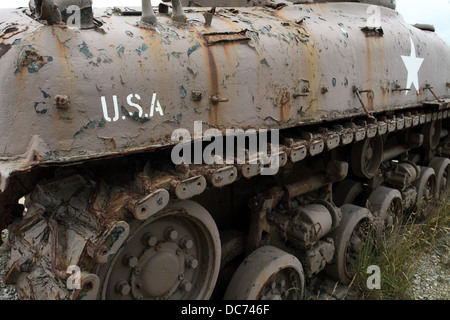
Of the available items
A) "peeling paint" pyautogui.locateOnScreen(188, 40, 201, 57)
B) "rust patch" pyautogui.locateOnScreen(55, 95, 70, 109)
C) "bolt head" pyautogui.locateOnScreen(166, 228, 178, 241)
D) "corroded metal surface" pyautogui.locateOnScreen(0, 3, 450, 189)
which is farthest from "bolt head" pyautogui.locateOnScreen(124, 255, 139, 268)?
"peeling paint" pyautogui.locateOnScreen(188, 40, 201, 57)

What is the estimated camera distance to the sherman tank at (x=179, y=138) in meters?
1.74

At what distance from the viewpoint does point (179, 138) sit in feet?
6.68

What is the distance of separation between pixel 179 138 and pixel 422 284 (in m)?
3.11

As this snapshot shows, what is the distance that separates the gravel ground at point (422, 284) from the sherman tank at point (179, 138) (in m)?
0.15

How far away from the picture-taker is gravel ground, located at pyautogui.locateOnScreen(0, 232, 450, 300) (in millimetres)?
3555

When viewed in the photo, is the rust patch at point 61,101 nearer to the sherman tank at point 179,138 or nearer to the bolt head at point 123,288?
the sherman tank at point 179,138

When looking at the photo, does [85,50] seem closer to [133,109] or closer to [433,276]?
[133,109]

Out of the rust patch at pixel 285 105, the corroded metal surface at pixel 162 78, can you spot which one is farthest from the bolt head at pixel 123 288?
the rust patch at pixel 285 105

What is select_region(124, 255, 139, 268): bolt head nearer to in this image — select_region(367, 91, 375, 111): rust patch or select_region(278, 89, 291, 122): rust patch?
select_region(278, 89, 291, 122): rust patch

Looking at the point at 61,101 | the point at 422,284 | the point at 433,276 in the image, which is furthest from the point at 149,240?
the point at 433,276

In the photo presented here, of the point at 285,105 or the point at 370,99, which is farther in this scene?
the point at 370,99

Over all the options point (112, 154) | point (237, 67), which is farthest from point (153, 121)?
point (237, 67)

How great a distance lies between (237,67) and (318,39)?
951mm

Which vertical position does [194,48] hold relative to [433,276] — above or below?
above
